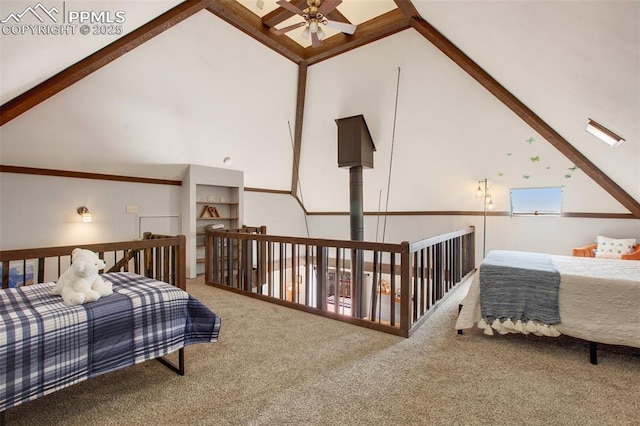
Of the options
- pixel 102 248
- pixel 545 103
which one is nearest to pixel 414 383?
pixel 102 248

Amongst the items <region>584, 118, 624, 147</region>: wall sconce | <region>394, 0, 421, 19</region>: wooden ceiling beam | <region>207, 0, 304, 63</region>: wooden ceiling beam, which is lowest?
<region>584, 118, 624, 147</region>: wall sconce

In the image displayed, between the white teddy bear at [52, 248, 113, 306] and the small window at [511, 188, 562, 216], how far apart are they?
5.92 meters

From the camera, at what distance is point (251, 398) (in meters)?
1.90

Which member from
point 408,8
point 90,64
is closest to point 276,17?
point 408,8

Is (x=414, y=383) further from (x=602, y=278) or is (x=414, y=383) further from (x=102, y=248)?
(x=102, y=248)

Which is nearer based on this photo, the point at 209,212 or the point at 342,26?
the point at 342,26

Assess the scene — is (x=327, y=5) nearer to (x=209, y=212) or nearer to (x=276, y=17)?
(x=276, y=17)

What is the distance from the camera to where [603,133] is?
310 centimetres

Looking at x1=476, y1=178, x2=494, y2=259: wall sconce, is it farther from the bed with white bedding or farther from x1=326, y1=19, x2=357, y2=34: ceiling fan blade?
x1=326, y1=19, x2=357, y2=34: ceiling fan blade

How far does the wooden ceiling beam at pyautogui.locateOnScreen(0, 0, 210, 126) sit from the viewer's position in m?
3.31

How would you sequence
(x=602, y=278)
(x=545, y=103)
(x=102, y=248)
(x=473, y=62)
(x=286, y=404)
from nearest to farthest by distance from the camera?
(x=286, y=404), (x=602, y=278), (x=102, y=248), (x=545, y=103), (x=473, y=62)

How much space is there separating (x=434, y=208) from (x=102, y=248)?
573 cm

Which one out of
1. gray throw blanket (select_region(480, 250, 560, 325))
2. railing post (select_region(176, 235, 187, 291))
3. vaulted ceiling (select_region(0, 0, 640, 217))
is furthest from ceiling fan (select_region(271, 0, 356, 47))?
gray throw blanket (select_region(480, 250, 560, 325))

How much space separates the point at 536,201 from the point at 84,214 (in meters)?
7.32
